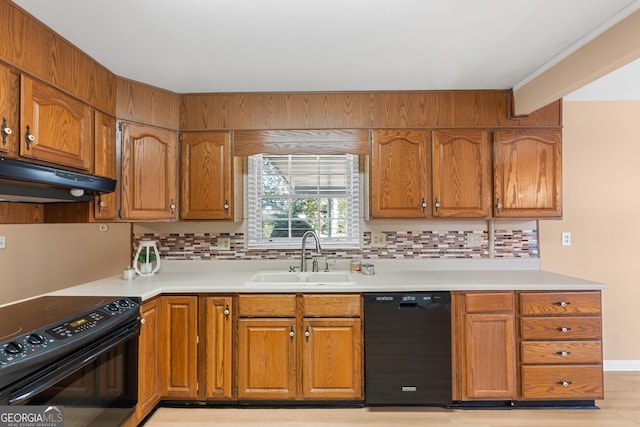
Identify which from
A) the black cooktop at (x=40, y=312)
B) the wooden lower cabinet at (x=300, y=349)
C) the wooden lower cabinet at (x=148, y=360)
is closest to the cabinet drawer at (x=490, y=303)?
the wooden lower cabinet at (x=300, y=349)

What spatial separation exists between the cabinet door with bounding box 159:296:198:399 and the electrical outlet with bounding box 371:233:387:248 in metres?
1.45

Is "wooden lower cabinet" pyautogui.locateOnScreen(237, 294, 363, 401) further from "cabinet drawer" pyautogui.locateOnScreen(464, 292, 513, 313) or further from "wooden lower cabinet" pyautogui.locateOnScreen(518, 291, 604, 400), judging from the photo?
"wooden lower cabinet" pyautogui.locateOnScreen(518, 291, 604, 400)

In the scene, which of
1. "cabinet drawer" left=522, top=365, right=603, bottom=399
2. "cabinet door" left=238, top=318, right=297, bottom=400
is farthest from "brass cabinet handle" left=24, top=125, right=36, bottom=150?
"cabinet drawer" left=522, top=365, right=603, bottom=399

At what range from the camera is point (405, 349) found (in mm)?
2182

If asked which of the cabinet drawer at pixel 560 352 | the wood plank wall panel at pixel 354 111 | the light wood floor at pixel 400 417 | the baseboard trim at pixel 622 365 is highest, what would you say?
the wood plank wall panel at pixel 354 111

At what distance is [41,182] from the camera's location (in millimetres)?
1464

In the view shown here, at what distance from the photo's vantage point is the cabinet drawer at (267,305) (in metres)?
2.22

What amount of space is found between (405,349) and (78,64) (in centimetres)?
265

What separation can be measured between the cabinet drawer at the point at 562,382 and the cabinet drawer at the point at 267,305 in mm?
1585

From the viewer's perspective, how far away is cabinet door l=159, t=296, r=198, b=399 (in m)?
2.22

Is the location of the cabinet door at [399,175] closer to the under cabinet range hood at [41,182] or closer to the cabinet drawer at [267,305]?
the cabinet drawer at [267,305]

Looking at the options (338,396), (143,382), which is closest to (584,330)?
(338,396)

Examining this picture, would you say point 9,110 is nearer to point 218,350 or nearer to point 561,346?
point 218,350

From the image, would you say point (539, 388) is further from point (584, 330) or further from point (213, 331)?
point (213, 331)
